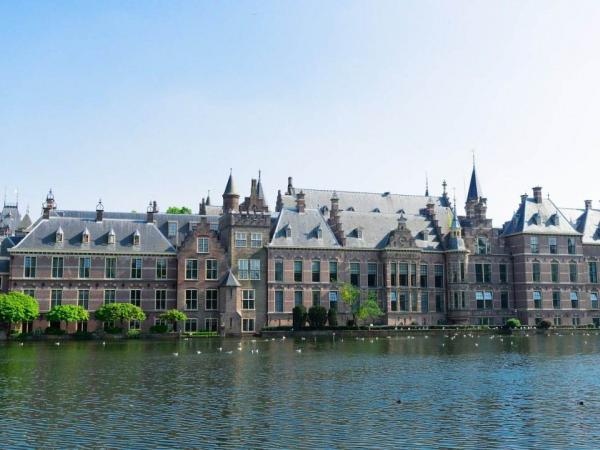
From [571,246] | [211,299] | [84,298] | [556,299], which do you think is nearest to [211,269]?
[211,299]

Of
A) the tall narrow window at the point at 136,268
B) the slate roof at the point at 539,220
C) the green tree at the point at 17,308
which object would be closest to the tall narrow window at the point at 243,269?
the tall narrow window at the point at 136,268

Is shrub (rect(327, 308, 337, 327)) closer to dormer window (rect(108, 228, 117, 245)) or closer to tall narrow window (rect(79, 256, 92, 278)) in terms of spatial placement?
dormer window (rect(108, 228, 117, 245))

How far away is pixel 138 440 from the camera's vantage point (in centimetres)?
1986

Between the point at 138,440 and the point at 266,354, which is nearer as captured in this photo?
the point at 138,440

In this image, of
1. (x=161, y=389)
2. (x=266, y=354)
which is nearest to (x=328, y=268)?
(x=266, y=354)

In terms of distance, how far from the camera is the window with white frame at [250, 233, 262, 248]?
7744 centimetres

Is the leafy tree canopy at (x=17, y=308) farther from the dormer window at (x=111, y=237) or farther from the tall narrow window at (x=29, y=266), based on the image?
the dormer window at (x=111, y=237)

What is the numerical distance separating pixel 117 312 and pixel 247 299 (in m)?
14.6

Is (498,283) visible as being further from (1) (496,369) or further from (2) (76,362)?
(2) (76,362)

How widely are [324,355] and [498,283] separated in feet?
151

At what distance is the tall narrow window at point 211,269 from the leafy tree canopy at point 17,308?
1794 centimetres

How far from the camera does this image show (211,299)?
75938 mm

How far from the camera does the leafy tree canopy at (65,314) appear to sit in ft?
224

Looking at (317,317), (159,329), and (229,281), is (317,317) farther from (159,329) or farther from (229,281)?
(159,329)
